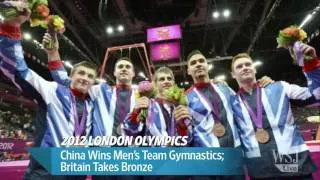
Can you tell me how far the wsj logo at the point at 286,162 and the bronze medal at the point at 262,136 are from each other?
4.3 inches

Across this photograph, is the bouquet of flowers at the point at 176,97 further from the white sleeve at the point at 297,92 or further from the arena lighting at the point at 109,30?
the arena lighting at the point at 109,30

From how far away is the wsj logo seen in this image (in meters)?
2.27

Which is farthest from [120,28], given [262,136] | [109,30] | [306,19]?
[262,136]

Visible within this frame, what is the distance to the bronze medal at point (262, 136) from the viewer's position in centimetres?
235

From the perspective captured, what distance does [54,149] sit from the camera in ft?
7.11

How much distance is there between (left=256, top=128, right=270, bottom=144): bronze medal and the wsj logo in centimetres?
11

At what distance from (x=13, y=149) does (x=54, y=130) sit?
4897mm

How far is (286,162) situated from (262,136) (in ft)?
0.76

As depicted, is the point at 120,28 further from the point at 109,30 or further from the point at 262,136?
the point at 262,136

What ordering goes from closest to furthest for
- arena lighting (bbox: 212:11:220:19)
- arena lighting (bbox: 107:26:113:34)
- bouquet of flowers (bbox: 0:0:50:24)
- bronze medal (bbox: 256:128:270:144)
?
bouquet of flowers (bbox: 0:0:50:24) → bronze medal (bbox: 256:128:270:144) → arena lighting (bbox: 212:11:220:19) → arena lighting (bbox: 107:26:113:34)

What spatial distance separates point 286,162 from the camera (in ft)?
7.53

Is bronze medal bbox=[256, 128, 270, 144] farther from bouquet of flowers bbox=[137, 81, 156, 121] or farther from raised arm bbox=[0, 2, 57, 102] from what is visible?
raised arm bbox=[0, 2, 57, 102]
